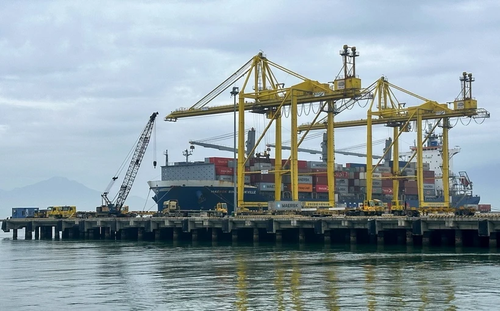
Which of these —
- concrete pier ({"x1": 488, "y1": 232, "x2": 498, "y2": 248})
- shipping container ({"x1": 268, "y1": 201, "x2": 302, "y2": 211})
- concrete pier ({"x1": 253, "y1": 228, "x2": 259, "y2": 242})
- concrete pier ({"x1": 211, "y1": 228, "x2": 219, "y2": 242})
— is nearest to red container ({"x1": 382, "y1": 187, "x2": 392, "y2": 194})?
shipping container ({"x1": 268, "y1": 201, "x2": 302, "y2": 211})

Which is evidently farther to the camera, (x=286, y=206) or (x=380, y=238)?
(x=286, y=206)

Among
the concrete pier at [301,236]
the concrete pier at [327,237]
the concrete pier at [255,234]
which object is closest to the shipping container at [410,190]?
the concrete pier at [255,234]

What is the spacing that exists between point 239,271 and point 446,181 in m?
71.6

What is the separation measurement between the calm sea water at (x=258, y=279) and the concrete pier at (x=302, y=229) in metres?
2.20

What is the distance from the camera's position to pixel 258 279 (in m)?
47.5

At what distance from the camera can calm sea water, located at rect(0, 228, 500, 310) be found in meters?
38.5

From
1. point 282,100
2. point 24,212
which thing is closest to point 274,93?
point 282,100

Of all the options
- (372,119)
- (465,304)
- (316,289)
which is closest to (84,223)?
(372,119)

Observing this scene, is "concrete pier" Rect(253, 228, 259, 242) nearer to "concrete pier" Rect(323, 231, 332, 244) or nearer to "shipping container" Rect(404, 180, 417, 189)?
"concrete pier" Rect(323, 231, 332, 244)

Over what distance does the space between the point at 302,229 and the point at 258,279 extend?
102ft

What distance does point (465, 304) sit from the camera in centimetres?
3741

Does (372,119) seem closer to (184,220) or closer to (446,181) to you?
(446,181)

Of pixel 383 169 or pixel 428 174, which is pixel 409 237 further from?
pixel 428 174

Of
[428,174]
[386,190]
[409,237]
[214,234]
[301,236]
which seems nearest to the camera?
[409,237]
